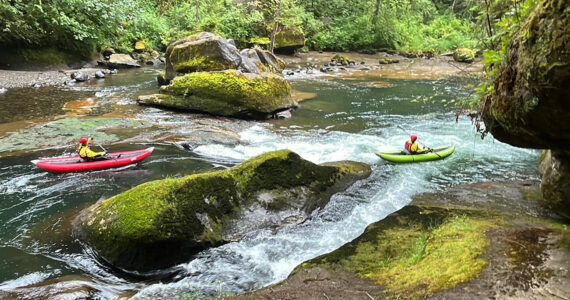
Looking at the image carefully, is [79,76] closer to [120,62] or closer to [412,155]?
[120,62]

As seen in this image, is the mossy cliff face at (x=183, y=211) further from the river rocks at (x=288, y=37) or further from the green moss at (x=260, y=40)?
the river rocks at (x=288, y=37)

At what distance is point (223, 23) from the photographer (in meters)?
28.4

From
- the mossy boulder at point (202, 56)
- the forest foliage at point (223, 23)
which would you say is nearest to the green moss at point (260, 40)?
the forest foliage at point (223, 23)

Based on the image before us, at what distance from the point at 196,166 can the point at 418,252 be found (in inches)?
213

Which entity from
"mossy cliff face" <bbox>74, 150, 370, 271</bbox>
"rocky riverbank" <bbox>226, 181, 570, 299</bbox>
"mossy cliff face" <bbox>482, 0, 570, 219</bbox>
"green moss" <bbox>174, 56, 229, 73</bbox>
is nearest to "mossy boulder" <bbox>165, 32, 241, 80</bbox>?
"green moss" <bbox>174, 56, 229, 73</bbox>

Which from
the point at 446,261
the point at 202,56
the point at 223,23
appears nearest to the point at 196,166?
the point at 446,261

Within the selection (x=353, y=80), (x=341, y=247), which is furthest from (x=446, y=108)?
(x=341, y=247)

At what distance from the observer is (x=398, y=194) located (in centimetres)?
745

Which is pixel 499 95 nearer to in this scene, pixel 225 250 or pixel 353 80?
pixel 225 250

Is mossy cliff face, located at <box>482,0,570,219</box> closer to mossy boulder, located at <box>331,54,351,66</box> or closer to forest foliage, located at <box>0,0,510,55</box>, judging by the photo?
forest foliage, located at <box>0,0,510,55</box>

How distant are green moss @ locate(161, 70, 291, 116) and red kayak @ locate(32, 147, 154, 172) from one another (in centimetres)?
438

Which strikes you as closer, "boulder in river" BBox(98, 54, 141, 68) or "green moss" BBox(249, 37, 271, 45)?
"boulder in river" BBox(98, 54, 141, 68)

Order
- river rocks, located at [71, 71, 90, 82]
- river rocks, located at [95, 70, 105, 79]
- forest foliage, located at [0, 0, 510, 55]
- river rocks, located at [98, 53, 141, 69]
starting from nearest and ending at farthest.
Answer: river rocks, located at [71, 71, 90, 82], forest foliage, located at [0, 0, 510, 55], river rocks, located at [95, 70, 105, 79], river rocks, located at [98, 53, 141, 69]

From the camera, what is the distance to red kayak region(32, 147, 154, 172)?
805 cm
